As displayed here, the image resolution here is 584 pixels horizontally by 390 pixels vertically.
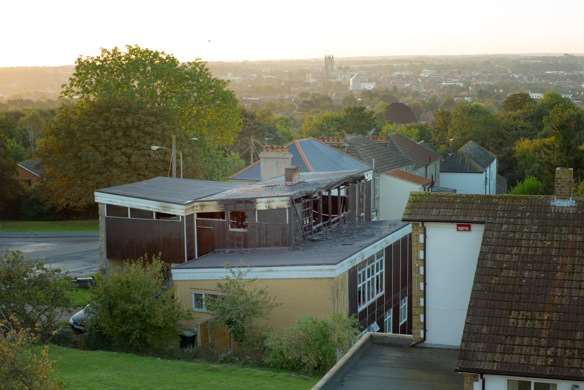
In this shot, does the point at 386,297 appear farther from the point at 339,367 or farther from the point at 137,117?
the point at 137,117

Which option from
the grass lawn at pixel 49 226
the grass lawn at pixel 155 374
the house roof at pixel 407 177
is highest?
the house roof at pixel 407 177

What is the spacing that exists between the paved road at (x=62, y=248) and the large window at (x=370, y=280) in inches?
621

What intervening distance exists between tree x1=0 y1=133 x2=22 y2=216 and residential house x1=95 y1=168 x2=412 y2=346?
3049 centimetres

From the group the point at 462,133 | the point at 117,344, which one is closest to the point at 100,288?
the point at 117,344

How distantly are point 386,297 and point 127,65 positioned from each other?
37.7 meters

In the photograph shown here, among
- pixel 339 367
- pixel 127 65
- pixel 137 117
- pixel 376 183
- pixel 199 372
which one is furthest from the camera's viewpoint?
pixel 127 65

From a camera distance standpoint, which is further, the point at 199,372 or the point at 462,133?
the point at 462,133

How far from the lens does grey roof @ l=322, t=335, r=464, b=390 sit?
60.5 ft

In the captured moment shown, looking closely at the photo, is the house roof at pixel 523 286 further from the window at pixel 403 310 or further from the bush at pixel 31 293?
the window at pixel 403 310

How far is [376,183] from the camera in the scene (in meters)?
55.1

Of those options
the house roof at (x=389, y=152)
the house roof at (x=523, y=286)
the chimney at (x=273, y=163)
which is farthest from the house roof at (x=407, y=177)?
the house roof at (x=523, y=286)

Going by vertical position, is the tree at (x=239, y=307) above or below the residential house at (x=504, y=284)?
below

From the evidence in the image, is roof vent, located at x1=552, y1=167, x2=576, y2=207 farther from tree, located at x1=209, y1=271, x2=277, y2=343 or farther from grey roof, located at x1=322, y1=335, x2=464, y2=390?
tree, located at x1=209, y1=271, x2=277, y2=343

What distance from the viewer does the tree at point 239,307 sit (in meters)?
28.1
